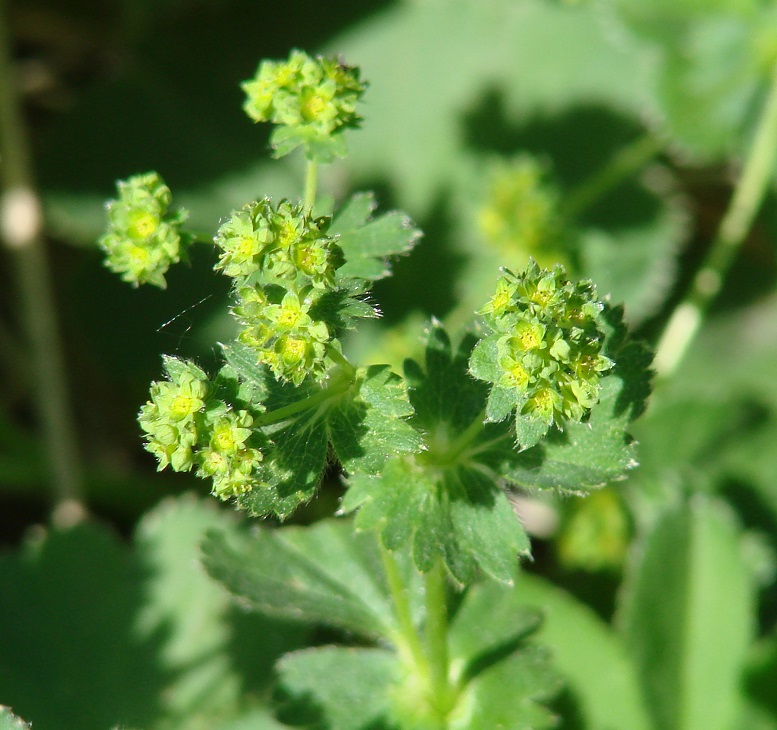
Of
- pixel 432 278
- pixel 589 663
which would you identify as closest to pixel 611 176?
pixel 432 278

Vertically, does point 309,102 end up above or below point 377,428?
above

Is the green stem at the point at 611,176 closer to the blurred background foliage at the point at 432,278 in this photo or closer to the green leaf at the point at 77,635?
the blurred background foliage at the point at 432,278

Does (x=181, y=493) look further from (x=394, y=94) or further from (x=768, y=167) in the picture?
(x=768, y=167)

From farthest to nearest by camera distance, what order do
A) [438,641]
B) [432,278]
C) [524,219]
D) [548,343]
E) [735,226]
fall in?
[432,278] < [735,226] < [524,219] < [438,641] < [548,343]

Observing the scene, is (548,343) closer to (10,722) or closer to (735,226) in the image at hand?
(10,722)

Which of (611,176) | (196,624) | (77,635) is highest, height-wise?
(611,176)

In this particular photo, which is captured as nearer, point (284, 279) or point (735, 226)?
point (284, 279)

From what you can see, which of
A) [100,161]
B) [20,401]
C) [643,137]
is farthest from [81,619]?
[643,137]

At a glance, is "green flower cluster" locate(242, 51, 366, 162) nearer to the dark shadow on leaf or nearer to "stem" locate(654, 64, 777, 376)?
"stem" locate(654, 64, 777, 376)
